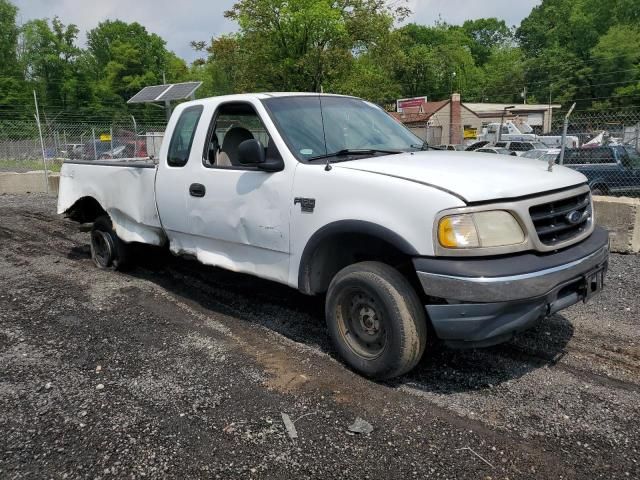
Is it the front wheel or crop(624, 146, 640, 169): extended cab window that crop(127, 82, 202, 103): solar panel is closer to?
crop(624, 146, 640, 169): extended cab window

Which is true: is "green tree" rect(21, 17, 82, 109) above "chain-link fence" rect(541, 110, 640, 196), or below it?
above

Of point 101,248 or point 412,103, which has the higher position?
point 412,103

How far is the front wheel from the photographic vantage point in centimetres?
331

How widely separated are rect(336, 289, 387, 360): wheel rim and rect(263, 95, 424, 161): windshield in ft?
3.53

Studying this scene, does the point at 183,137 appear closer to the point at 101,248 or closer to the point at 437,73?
the point at 101,248

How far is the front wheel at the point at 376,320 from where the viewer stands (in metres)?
3.31

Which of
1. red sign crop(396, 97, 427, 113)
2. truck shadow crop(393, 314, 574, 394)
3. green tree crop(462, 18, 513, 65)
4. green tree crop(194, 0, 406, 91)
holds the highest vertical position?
green tree crop(462, 18, 513, 65)

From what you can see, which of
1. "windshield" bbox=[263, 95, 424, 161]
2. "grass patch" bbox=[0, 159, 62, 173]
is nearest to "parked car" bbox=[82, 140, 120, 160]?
"grass patch" bbox=[0, 159, 62, 173]

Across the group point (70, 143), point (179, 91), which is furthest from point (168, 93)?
point (70, 143)

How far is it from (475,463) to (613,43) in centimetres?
7808

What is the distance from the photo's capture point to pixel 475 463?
2.74m

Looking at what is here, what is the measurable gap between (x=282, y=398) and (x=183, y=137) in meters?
2.75

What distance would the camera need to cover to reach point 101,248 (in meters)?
6.73

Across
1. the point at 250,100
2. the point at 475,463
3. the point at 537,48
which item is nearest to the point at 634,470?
the point at 475,463
